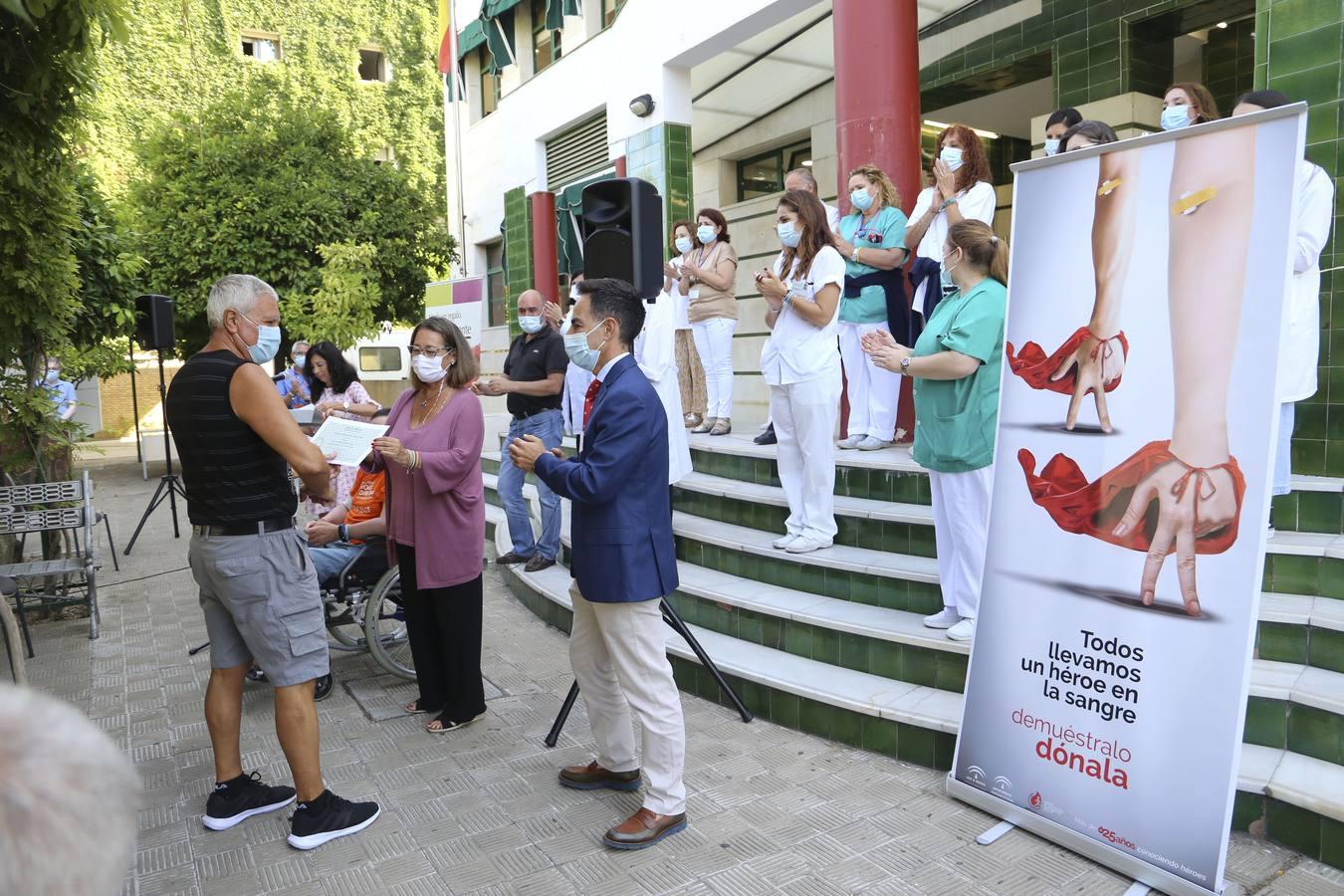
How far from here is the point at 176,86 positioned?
2305 centimetres

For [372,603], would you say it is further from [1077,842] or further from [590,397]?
[1077,842]

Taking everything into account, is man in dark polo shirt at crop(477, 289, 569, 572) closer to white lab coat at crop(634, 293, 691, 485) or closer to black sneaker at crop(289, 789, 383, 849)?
white lab coat at crop(634, 293, 691, 485)

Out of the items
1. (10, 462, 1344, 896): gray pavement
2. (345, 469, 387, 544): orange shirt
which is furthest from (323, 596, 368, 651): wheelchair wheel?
(345, 469, 387, 544): orange shirt

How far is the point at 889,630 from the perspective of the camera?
406 centimetres

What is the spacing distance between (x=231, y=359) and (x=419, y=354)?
3.48 feet

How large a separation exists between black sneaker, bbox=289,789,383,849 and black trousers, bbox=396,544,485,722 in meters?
0.91

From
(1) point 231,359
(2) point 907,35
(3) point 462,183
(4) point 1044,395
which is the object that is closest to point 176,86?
(3) point 462,183

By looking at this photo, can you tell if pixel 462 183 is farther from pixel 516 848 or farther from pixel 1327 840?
pixel 1327 840

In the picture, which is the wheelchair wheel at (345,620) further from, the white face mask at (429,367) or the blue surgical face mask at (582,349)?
the blue surgical face mask at (582,349)

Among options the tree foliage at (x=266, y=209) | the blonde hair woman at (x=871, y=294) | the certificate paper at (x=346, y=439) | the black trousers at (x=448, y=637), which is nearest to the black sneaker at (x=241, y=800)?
the black trousers at (x=448, y=637)

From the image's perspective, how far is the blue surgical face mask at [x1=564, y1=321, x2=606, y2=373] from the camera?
3.36 metres

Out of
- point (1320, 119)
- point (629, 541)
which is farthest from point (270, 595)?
point (1320, 119)

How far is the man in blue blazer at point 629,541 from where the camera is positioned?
3.13m

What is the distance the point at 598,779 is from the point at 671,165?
7713mm
